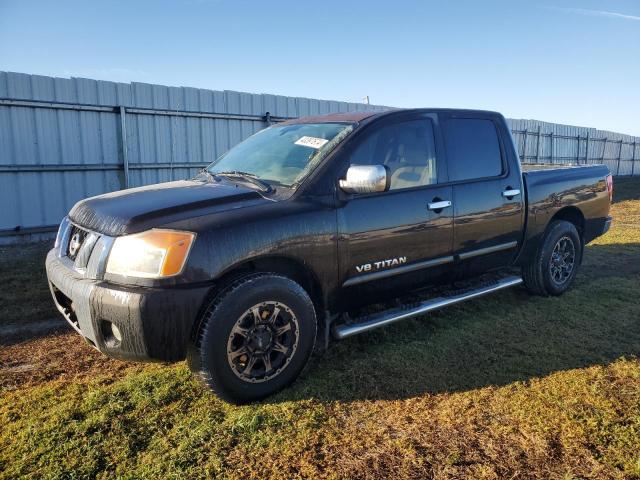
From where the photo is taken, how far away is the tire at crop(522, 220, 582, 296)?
4633 millimetres

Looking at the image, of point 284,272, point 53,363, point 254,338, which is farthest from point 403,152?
point 53,363

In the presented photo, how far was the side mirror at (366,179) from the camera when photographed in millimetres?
2973

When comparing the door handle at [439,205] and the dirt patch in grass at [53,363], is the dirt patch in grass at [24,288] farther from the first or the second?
the door handle at [439,205]

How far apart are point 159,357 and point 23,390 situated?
121 centimetres

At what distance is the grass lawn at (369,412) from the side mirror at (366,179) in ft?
4.08

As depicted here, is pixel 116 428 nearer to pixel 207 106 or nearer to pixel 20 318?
pixel 20 318

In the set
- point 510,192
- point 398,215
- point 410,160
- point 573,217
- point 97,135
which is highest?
point 97,135

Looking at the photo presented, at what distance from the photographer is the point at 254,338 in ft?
8.96

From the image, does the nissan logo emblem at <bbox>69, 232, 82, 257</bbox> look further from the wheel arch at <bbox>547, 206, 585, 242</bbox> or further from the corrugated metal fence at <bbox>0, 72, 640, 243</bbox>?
the corrugated metal fence at <bbox>0, 72, 640, 243</bbox>

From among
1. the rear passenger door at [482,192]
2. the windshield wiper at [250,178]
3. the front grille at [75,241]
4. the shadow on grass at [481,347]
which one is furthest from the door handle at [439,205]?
the front grille at [75,241]

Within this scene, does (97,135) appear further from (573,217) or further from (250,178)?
(573,217)

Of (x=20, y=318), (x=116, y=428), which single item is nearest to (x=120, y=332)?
(x=116, y=428)

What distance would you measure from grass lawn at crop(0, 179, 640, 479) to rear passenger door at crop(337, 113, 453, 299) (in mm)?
625

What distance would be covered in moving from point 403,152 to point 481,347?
162 cm
